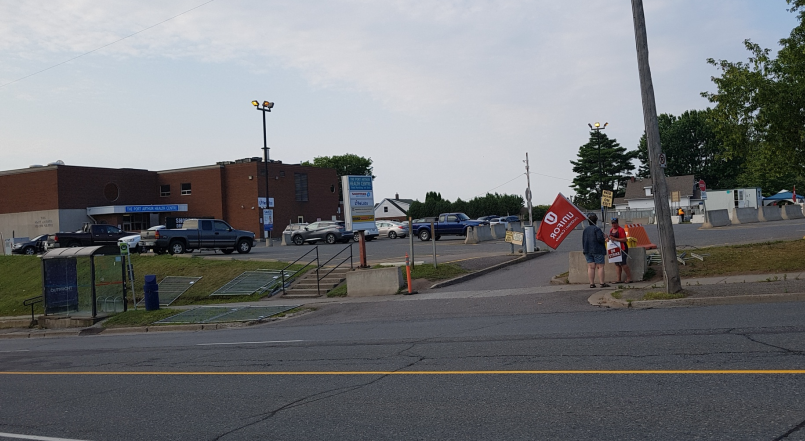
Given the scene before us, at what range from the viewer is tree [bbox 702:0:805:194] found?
18.6 meters

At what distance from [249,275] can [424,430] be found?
2174cm

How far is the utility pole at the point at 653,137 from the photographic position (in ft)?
45.5

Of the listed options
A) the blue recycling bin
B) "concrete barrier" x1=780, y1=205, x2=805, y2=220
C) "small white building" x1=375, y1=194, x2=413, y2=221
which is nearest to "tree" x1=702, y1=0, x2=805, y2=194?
the blue recycling bin

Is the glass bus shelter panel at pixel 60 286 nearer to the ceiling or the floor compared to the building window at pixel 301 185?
nearer to the floor

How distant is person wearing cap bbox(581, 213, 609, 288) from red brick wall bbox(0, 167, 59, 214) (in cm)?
5451

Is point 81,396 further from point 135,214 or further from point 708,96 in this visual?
point 135,214

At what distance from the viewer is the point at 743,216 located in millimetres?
39656

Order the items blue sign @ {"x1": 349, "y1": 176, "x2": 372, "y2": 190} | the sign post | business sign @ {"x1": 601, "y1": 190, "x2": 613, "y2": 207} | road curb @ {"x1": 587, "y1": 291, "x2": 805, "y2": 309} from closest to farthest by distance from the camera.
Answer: road curb @ {"x1": 587, "y1": 291, "x2": 805, "y2": 309}, the sign post, blue sign @ {"x1": 349, "y1": 176, "x2": 372, "y2": 190}, business sign @ {"x1": 601, "y1": 190, "x2": 613, "y2": 207}

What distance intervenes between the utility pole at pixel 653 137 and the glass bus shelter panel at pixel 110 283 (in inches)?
686

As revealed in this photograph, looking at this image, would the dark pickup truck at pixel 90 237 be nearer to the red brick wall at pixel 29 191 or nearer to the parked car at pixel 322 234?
the parked car at pixel 322 234

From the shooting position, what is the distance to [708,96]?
2116 cm

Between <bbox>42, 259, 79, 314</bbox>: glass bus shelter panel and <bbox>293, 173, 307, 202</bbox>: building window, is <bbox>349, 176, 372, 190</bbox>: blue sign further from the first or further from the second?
<bbox>293, 173, 307, 202</bbox>: building window

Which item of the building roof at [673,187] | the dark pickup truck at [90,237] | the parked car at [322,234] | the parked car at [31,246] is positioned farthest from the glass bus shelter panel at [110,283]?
the building roof at [673,187]

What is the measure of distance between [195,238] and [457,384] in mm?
30286
